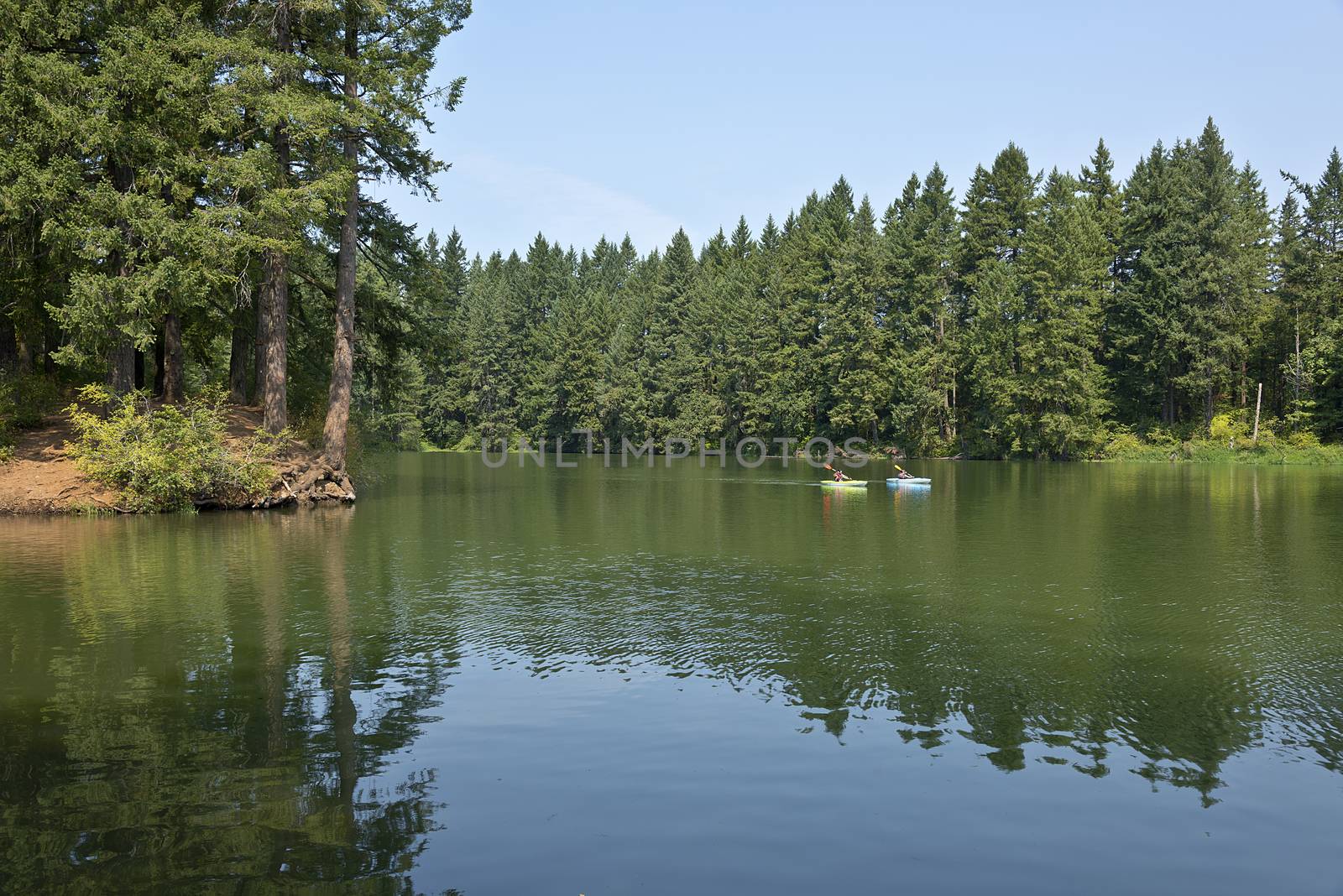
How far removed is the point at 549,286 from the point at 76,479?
102111mm

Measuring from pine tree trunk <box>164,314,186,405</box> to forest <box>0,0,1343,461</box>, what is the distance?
0.36ft

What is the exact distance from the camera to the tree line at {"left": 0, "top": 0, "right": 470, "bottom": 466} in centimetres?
2733

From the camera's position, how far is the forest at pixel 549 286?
2852cm

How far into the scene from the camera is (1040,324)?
70812 mm

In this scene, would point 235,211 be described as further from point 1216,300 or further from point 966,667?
point 1216,300

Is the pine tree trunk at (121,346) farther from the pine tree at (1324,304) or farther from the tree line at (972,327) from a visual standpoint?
the pine tree at (1324,304)

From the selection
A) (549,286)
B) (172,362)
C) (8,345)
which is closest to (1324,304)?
(172,362)

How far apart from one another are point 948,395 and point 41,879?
83131 mm

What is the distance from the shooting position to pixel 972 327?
8006 cm

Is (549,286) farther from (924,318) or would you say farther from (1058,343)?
(1058,343)

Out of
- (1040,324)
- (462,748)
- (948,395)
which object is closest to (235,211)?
(462,748)

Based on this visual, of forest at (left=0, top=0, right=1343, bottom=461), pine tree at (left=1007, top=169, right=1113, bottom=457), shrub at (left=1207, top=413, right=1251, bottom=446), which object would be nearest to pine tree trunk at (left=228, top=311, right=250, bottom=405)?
forest at (left=0, top=0, right=1343, bottom=461)

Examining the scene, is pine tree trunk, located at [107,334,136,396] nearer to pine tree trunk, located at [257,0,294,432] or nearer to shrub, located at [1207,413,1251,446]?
pine tree trunk, located at [257,0,294,432]

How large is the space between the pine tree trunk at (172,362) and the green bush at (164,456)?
2402mm
